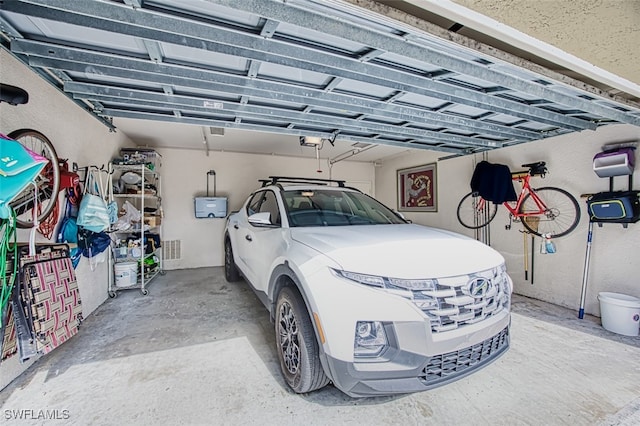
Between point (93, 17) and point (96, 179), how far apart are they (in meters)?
2.37

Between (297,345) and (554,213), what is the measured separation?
4059 millimetres

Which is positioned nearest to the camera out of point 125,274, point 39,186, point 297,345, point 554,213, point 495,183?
point 297,345

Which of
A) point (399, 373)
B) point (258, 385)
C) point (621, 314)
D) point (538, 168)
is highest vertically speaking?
point (538, 168)

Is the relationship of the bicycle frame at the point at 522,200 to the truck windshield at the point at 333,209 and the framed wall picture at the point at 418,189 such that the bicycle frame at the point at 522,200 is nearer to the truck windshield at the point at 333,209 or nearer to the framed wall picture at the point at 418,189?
the framed wall picture at the point at 418,189

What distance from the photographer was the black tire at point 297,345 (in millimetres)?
1610

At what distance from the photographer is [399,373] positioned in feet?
4.46

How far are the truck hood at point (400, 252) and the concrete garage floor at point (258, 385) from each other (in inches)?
37.3

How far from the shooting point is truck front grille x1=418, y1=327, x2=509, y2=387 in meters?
1.40

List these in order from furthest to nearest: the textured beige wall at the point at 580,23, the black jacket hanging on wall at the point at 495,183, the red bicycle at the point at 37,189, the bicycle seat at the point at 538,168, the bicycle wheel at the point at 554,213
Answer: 1. the black jacket hanging on wall at the point at 495,183
2. the bicycle seat at the point at 538,168
3. the bicycle wheel at the point at 554,213
4. the red bicycle at the point at 37,189
5. the textured beige wall at the point at 580,23

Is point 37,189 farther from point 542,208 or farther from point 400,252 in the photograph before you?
point 542,208

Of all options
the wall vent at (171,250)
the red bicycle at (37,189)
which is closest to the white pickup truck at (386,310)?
the red bicycle at (37,189)

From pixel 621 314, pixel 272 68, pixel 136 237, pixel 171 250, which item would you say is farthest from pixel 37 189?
pixel 621 314

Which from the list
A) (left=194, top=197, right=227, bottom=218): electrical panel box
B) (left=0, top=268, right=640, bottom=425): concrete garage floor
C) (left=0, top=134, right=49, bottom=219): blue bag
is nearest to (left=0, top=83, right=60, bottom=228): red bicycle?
(left=0, top=134, right=49, bottom=219): blue bag

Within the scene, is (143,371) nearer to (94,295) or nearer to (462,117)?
(94,295)
